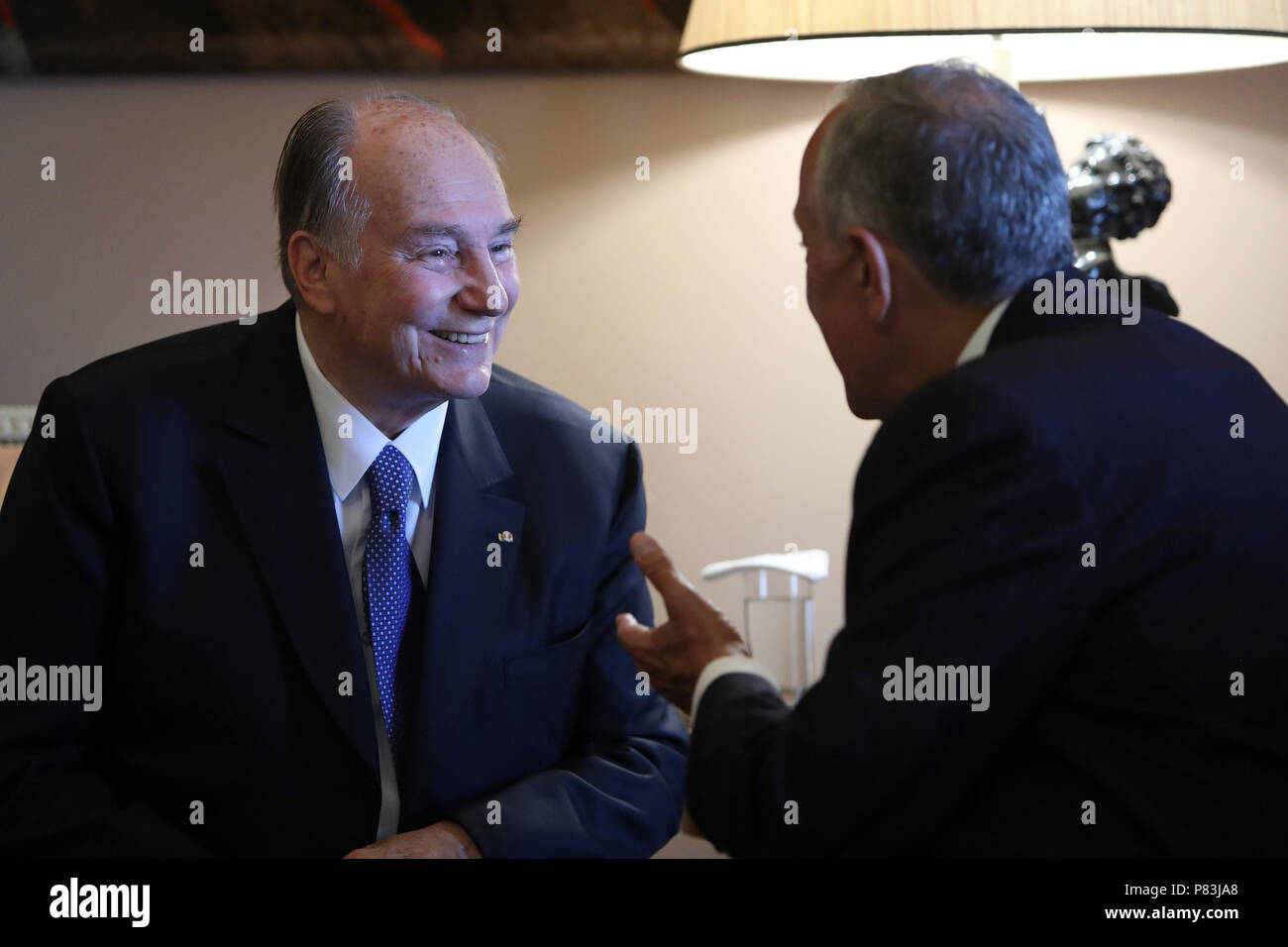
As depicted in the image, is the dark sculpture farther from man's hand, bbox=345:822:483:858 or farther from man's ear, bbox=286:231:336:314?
man's hand, bbox=345:822:483:858

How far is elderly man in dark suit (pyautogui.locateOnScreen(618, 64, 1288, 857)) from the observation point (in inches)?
35.8

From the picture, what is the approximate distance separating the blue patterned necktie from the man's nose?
0.57 ft

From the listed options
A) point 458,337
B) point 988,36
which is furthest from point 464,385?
point 988,36

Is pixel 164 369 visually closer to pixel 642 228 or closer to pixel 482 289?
pixel 482 289

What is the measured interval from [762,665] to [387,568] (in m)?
0.47

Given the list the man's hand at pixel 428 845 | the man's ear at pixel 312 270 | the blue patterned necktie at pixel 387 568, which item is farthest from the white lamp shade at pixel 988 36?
the man's hand at pixel 428 845

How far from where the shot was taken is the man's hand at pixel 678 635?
1.12m

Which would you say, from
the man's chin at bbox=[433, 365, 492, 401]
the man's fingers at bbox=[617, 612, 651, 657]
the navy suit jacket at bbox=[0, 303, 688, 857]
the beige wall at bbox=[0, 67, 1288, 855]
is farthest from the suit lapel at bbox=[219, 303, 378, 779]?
the beige wall at bbox=[0, 67, 1288, 855]

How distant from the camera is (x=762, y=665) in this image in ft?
3.57

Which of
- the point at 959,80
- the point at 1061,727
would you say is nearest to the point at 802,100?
the point at 959,80

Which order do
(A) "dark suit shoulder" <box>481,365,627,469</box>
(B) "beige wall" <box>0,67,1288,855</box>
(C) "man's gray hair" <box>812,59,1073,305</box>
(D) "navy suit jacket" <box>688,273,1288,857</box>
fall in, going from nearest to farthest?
(D) "navy suit jacket" <box>688,273,1288,857</box> < (C) "man's gray hair" <box>812,59,1073,305</box> < (A) "dark suit shoulder" <box>481,365,627,469</box> < (B) "beige wall" <box>0,67,1288,855</box>

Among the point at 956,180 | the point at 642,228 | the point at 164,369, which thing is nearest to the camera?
the point at 956,180
